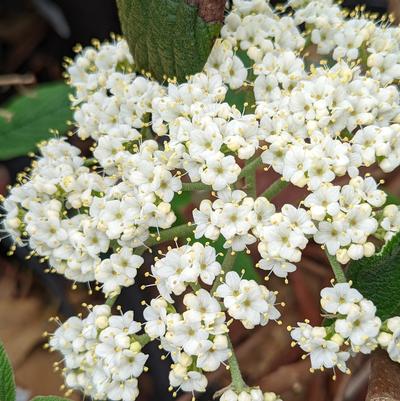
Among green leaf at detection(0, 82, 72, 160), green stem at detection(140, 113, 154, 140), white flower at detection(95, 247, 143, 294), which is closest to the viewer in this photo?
white flower at detection(95, 247, 143, 294)

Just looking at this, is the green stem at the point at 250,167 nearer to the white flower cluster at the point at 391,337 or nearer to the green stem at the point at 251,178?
the green stem at the point at 251,178

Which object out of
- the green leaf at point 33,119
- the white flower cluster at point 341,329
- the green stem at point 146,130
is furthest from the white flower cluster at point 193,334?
the green leaf at point 33,119

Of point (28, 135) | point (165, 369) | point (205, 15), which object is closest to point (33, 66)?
point (28, 135)

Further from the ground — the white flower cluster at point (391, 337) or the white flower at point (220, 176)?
the white flower at point (220, 176)

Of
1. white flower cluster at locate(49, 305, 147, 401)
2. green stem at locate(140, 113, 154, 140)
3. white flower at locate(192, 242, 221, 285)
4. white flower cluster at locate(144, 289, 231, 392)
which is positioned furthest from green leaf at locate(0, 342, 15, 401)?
green stem at locate(140, 113, 154, 140)

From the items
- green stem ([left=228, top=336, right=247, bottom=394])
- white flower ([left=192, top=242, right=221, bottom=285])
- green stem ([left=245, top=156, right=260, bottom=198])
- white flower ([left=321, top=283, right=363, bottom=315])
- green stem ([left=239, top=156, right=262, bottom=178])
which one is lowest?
green stem ([left=228, top=336, right=247, bottom=394])

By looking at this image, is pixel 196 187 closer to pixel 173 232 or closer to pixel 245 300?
pixel 173 232

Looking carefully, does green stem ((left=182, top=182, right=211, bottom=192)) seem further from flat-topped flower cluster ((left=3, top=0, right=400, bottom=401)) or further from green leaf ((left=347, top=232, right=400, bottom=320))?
green leaf ((left=347, top=232, right=400, bottom=320))
